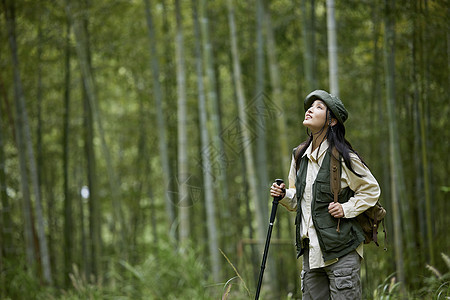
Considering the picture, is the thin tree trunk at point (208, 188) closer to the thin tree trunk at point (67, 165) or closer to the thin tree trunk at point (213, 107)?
the thin tree trunk at point (213, 107)

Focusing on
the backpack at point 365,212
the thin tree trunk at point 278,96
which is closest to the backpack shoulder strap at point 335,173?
the backpack at point 365,212

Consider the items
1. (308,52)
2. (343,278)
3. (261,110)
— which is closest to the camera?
(343,278)

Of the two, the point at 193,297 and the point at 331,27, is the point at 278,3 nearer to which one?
the point at 331,27

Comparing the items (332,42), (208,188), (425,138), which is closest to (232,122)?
(208,188)

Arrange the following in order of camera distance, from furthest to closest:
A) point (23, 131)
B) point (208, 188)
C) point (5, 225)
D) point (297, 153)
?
point (23, 131)
point (5, 225)
point (208, 188)
point (297, 153)

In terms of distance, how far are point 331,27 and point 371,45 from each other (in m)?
3.01

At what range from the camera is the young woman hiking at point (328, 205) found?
1761 mm

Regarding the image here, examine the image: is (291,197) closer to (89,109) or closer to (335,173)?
(335,173)

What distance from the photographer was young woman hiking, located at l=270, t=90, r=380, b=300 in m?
1.76

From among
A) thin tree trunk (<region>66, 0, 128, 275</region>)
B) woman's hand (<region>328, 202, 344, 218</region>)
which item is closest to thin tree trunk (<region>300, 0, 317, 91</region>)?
woman's hand (<region>328, 202, 344, 218</region>)

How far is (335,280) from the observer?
1760 millimetres

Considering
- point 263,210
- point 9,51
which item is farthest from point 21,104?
point 263,210

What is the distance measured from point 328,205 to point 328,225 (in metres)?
0.07

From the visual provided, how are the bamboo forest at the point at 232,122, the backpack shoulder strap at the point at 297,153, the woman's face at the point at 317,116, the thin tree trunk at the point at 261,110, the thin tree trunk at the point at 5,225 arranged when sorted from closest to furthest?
the woman's face at the point at 317,116, the backpack shoulder strap at the point at 297,153, the bamboo forest at the point at 232,122, the thin tree trunk at the point at 261,110, the thin tree trunk at the point at 5,225
